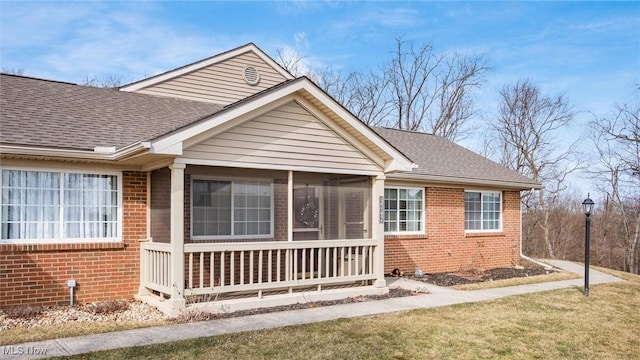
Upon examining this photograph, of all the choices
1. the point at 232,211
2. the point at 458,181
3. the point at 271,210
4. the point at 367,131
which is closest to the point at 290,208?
the point at 271,210

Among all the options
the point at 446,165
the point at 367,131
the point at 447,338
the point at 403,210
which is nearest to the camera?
the point at 447,338

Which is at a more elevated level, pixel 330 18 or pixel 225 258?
pixel 330 18

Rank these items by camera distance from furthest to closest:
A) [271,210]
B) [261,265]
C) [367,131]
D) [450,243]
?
[450,243]
[367,131]
[271,210]
[261,265]

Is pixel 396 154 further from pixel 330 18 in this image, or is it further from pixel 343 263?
pixel 330 18

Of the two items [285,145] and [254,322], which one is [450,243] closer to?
[285,145]

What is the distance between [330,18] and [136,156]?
488 inches

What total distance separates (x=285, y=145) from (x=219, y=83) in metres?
6.04

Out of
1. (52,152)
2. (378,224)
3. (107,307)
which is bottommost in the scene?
(107,307)

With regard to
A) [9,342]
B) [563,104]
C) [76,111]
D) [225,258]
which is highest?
[563,104]

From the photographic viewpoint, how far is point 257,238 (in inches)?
372

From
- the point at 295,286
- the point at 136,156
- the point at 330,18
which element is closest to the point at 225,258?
the point at 295,286

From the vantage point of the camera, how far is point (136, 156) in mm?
7914

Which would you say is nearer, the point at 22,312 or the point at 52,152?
the point at 22,312

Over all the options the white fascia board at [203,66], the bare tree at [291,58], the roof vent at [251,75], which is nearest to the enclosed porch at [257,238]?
the white fascia board at [203,66]
